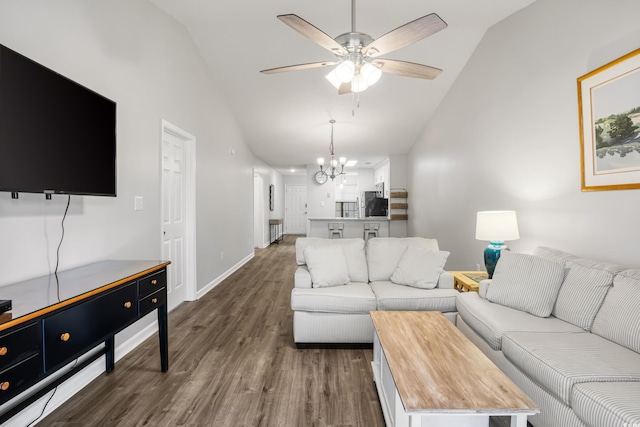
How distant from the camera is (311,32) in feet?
6.49

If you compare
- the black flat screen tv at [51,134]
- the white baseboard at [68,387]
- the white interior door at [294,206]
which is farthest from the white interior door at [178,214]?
the white interior door at [294,206]

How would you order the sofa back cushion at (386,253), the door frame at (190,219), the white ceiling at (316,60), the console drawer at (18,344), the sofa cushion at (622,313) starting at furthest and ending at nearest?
1. the door frame at (190,219)
2. the white ceiling at (316,60)
3. the sofa back cushion at (386,253)
4. the sofa cushion at (622,313)
5. the console drawer at (18,344)

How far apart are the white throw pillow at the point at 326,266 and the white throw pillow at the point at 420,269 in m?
0.51

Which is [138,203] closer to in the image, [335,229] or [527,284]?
[527,284]

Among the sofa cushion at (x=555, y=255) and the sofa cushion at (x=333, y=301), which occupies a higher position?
the sofa cushion at (x=555, y=255)

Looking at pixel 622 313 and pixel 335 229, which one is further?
pixel 335 229

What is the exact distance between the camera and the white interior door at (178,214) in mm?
3309

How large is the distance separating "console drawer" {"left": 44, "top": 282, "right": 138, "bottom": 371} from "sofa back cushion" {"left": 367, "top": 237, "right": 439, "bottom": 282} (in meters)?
2.10

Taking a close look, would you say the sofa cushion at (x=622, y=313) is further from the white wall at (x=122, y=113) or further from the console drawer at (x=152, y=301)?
the white wall at (x=122, y=113)

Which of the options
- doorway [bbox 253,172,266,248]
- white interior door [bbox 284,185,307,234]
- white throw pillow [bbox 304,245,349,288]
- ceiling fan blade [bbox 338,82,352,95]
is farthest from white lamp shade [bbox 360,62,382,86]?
white interior door [bbox 284,185,307,234]

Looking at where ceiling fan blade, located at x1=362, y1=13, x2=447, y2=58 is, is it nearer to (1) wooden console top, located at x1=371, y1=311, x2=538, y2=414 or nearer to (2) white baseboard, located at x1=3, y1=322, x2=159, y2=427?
(1) wooden console top, located at x1=371, y1=311, x2=538, y2=414

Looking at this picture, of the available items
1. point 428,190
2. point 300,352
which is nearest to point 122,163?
point 300,352

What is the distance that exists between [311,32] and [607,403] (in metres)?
2.36

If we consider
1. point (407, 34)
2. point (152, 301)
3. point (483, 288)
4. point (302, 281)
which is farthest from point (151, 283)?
point (483, 288)
